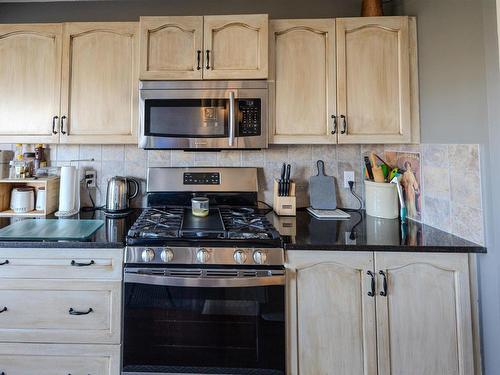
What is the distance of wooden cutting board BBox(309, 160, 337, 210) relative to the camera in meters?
1.97

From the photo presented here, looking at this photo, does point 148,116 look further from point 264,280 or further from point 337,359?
point 337,359

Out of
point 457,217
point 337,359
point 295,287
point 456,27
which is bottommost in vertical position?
point 337,359

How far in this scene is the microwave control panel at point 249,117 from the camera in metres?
1.67

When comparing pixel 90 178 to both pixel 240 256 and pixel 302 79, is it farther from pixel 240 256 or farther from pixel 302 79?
pixel 302 79

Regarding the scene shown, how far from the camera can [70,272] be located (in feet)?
4.26

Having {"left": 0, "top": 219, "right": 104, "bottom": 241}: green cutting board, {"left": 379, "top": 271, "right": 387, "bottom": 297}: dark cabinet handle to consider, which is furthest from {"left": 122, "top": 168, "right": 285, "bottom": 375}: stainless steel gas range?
{"left": 379, "top": 271, "right": 387, "bottom": 297}: dark cabinet handle

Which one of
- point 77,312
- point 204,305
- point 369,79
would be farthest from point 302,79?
point 77,312

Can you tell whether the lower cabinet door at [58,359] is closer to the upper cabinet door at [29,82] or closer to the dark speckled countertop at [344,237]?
the dark speckled countertop at [344,237]

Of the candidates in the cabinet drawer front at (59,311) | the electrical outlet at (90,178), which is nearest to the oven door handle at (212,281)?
the cabinet drawer front at (59,311)

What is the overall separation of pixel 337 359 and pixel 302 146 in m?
1.29

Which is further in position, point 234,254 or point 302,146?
point 302,146

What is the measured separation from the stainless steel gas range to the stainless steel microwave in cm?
62

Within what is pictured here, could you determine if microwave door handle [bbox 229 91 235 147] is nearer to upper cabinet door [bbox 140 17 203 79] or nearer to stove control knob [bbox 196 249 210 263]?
upper cabinet door [bbox 140 17 203 79]

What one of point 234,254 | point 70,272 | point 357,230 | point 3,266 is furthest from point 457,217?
point 3,266
